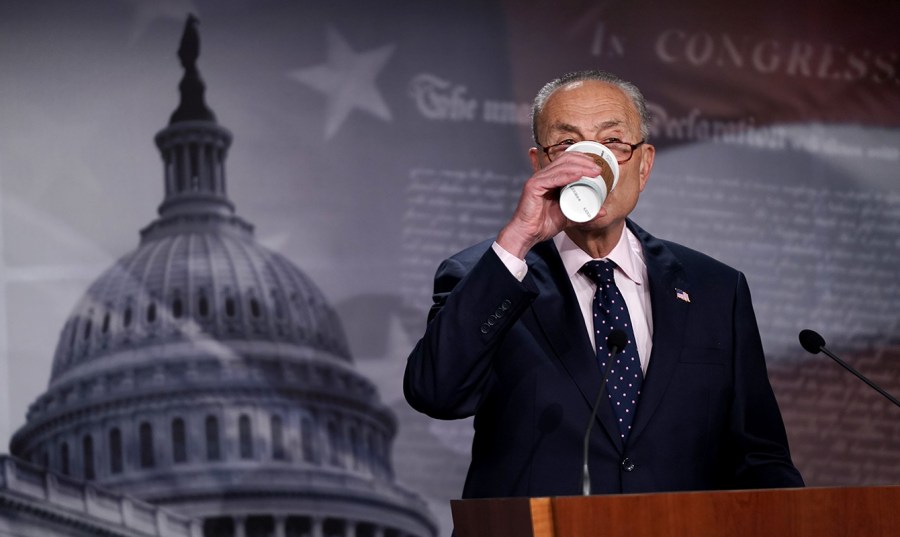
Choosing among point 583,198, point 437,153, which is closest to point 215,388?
point 437,153

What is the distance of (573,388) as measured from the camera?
2.18 meters

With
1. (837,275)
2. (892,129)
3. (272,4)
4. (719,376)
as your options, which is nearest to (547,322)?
(719,376)

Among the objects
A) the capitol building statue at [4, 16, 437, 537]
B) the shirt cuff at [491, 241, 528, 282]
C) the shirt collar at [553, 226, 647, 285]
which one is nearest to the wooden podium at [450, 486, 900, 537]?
the shirt cuff at [491, 241, 528, 282]

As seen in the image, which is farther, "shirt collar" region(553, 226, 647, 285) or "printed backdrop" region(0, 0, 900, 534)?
"printed backdrop" region(0, 0, 900, 534)

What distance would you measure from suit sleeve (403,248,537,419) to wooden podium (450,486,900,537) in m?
0.43

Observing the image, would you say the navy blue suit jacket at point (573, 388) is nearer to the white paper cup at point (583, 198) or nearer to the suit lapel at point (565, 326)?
the suit lapel at point (565, 326)

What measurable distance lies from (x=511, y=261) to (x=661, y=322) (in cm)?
36

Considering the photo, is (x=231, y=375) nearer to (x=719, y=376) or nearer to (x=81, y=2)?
(x=81, y=2)

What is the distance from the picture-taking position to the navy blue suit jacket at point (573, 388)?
6.91ft

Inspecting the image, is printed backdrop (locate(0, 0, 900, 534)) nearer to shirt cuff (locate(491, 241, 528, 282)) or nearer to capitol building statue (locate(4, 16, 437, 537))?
capitol building statue (locate(4, 16, 437, 537))

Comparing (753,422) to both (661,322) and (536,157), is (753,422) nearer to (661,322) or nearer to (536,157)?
(661,322)

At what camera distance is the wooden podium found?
5.12ft

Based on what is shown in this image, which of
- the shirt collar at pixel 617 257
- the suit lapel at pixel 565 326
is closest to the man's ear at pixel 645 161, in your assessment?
the shirt collar at pixel 617 257

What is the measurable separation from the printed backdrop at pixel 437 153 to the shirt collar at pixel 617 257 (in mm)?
2643
